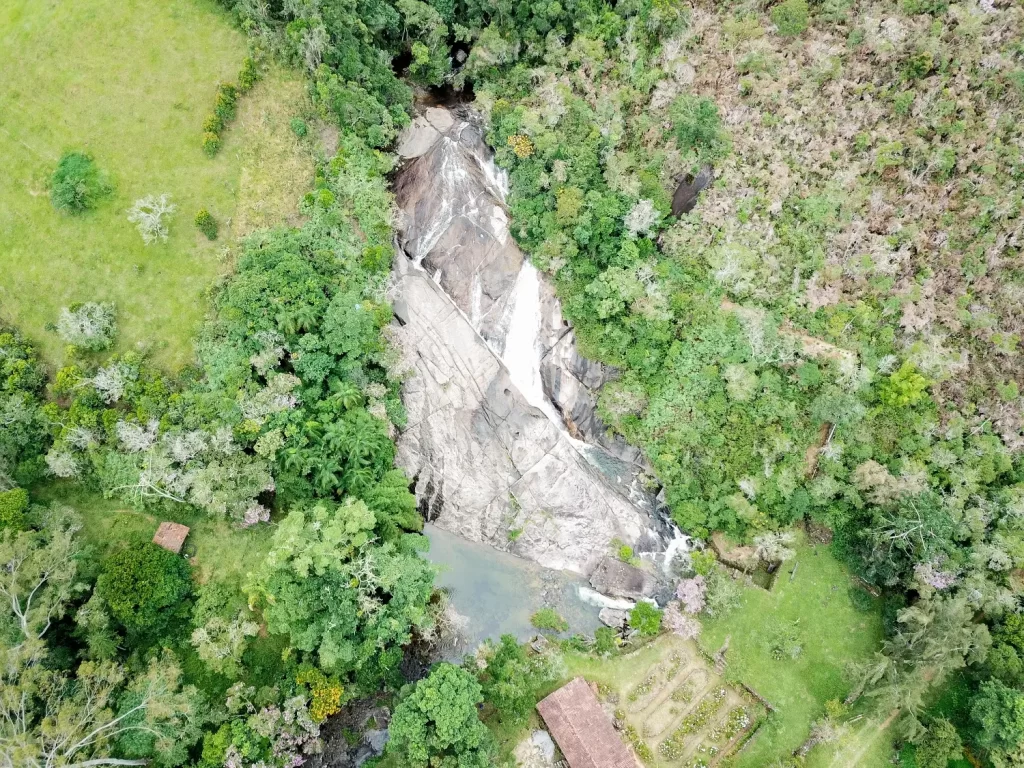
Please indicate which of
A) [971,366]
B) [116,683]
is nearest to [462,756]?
[116,683]

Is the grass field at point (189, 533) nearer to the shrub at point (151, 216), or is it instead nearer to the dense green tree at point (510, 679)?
the dense green tree at point (510, 679)

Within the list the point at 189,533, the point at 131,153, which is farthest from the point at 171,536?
the point at 131,153

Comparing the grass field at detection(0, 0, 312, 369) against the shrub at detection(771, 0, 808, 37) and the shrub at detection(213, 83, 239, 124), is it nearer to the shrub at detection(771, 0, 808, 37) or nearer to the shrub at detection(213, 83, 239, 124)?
the shrub at detection(213, 83, 239, 124)

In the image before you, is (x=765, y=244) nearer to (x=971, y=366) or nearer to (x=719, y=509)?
(x=971, y=366)

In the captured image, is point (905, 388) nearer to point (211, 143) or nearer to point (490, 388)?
point (490, 388)

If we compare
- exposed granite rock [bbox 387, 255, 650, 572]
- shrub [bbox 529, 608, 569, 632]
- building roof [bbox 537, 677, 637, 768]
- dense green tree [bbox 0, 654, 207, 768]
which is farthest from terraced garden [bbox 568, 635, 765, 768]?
dense green tree [bbox 0, 654, 207, 768]

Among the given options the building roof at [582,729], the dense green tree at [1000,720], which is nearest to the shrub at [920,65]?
the dense green tree at [1000,720]

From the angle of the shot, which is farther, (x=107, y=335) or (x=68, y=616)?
(x=107, y=335)
